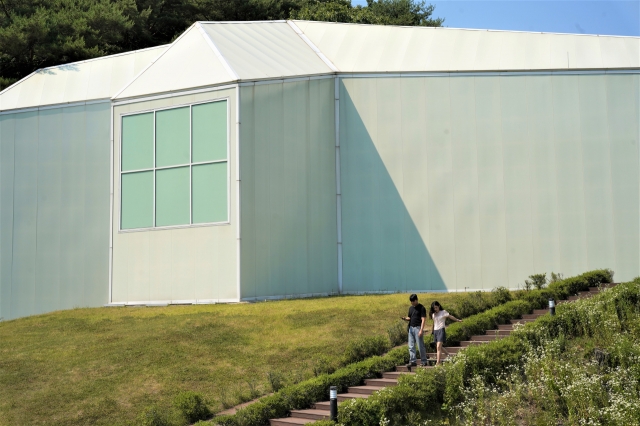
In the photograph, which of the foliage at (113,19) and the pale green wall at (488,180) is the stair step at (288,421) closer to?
the pale green wall at (488,180)

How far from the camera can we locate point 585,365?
14273mm

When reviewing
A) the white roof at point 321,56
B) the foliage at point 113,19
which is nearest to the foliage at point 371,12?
the foliage at point 113,19

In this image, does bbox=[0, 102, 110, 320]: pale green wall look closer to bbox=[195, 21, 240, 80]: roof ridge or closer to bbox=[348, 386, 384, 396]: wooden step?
bbox=[195, 21, 240, 80]: roof ridge

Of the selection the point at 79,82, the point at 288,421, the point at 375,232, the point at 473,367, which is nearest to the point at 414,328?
the point at 473,367

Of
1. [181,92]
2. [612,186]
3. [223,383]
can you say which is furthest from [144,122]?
[612,186]

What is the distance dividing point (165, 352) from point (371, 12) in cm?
3551

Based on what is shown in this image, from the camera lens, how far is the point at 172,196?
24.9 metres

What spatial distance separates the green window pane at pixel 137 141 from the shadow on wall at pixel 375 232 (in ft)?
21.7

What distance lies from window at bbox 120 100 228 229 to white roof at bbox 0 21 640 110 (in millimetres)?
1035

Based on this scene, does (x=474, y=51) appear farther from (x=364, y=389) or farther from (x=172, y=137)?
(x=364, y=389)

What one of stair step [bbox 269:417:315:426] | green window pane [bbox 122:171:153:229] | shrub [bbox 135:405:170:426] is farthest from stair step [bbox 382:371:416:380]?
green window pane [bbox 122:171:153:229]

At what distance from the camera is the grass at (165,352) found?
15.3 meters

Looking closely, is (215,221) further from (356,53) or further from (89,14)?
(89,14)

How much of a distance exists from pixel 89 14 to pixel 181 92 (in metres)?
18.8
